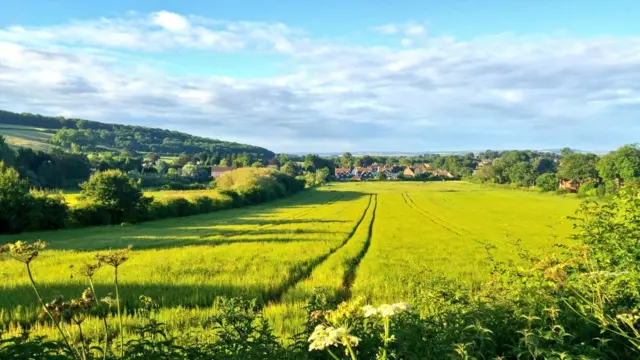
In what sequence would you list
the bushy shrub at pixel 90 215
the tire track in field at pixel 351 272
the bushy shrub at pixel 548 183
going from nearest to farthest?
the tire track in field at pixel 351 272 → the bushy shrub at pixel 90 215 → the bushy shrub at pixel 548 183

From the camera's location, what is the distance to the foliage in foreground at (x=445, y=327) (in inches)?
140

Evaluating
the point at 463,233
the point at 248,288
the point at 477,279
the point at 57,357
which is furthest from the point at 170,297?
the point at 463,233

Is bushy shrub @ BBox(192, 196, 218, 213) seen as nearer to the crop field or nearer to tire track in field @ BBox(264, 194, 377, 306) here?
the crop field

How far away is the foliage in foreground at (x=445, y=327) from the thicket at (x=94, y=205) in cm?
3670

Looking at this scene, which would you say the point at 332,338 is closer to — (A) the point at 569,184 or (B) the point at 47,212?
(B) the point at 47,212

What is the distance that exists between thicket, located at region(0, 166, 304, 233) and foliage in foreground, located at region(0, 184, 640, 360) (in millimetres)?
36700

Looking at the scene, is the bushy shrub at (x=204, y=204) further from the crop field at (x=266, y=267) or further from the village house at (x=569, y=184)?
the village house at (x=569, y=184)

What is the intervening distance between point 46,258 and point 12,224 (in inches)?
754

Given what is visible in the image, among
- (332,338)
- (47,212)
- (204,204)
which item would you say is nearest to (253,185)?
(204,204)

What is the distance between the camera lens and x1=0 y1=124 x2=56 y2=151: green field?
12838 centimetres

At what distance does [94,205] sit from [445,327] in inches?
1743

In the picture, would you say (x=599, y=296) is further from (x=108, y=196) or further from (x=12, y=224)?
(x=108, y=196)

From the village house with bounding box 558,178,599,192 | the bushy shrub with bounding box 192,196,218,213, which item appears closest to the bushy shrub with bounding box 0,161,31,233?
the bushy shrub with bounding box 192,196,218,213

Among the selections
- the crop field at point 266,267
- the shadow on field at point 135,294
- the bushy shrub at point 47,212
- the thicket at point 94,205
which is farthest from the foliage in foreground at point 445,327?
the bushy shrub at point 47,212
